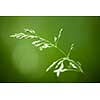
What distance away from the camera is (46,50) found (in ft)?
7.79

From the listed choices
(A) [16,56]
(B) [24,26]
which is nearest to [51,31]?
(B) [24,26]

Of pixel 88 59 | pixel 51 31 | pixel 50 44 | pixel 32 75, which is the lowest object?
pixel 32 75

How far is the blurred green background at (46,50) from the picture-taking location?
2361 millimetres

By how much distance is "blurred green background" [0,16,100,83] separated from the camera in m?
2.36

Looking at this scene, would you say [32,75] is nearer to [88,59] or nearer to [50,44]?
[50,44]

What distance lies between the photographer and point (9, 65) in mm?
2371

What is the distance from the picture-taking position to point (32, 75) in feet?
7.75
